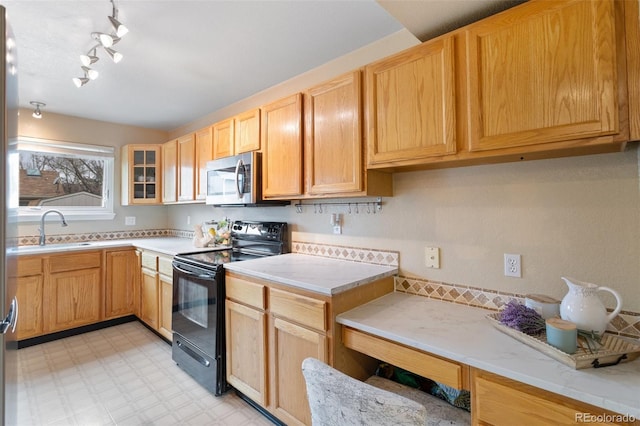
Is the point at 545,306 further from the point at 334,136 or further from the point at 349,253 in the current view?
the point at 334,136

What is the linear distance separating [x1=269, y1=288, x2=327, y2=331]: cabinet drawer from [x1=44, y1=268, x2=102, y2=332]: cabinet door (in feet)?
8.73

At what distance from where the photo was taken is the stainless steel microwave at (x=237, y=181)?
2.35 meters

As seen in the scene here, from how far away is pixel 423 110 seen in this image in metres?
1.47

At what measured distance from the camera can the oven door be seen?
206 cm

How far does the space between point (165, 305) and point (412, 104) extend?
2.84 m

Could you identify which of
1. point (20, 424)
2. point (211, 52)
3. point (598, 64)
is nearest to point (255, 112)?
point (211, 52)

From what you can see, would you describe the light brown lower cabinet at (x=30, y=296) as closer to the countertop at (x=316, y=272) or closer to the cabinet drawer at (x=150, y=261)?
the cabinet drawer at (x=150, y=261)

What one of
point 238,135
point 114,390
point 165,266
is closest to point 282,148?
point 238,135

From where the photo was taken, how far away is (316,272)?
71.2 inches

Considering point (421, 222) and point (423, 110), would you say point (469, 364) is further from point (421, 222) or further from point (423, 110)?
point (423, 110)

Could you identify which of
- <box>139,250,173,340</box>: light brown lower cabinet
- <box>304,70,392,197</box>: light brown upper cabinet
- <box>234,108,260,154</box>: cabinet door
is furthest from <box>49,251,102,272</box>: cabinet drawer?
<box>304,70,392,197</box>: light brown upper cabinet

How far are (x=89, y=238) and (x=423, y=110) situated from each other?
4.20m

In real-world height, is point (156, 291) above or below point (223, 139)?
below

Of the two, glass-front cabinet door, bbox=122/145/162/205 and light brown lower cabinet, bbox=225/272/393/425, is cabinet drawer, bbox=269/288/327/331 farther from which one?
glass-front cabinet door, bbox=122/145/162/205
